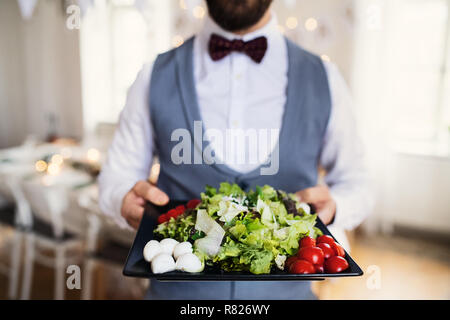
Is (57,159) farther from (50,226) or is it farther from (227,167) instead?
(227,167)

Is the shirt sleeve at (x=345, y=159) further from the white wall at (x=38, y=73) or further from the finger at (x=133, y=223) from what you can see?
the white wall at (x=38, y=73)

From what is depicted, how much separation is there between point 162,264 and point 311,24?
3.46 metres

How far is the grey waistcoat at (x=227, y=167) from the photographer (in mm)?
1049

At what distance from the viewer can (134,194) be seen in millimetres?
1040

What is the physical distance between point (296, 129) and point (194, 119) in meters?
0.26

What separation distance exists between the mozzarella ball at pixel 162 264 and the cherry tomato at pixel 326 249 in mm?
245

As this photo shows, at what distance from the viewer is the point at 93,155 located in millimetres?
3092

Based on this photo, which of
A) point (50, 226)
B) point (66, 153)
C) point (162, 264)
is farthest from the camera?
point (66, 153)

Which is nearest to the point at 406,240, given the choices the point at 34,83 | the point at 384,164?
the point at 384,164

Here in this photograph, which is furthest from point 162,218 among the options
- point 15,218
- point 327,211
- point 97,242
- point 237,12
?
point 15,218

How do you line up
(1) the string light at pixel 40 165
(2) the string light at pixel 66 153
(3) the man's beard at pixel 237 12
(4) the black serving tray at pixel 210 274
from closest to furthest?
(4) the black serving tray at pixel 210 274
(3) the man's beard at pixel 237 12
(1) the string light at pixel 40 165
(2) the string light at pixel 66 153

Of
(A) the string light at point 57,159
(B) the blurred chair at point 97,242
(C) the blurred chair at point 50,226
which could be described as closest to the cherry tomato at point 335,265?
(B) the blurred chair at point 97,242

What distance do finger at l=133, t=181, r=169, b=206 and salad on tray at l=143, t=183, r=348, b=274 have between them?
0.25 ft

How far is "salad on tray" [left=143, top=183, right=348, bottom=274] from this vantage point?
2.21ft
